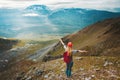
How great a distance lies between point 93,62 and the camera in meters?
42.0

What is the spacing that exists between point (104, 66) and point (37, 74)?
760 inches

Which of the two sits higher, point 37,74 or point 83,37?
point 37,74

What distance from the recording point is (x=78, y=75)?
37.0 meters

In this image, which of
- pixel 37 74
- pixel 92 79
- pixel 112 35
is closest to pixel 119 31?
pixel 112 35

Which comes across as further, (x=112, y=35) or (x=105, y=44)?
(x=112, y=35)

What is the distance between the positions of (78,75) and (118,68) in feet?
18.5

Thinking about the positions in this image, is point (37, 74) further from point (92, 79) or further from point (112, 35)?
point (112, 35)

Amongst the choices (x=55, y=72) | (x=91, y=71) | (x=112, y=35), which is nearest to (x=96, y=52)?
(x=112, y=35)

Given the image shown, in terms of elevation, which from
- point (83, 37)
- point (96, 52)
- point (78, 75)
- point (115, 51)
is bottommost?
point (83, 37)

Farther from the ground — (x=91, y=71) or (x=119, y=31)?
(x=91, y=71)

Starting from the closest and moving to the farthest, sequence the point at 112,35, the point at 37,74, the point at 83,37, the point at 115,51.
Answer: the point at 37,74, the point at 115,51, the point at 112,35, the point at 83,37

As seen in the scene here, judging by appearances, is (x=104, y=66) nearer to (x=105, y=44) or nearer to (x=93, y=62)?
(x=93, y=62)

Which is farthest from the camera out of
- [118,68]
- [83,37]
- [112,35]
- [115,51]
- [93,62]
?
[83,37]

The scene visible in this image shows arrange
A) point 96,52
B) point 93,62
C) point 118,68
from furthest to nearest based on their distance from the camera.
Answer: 1. point 96,52
2. point 93,62
3. point 118,68
